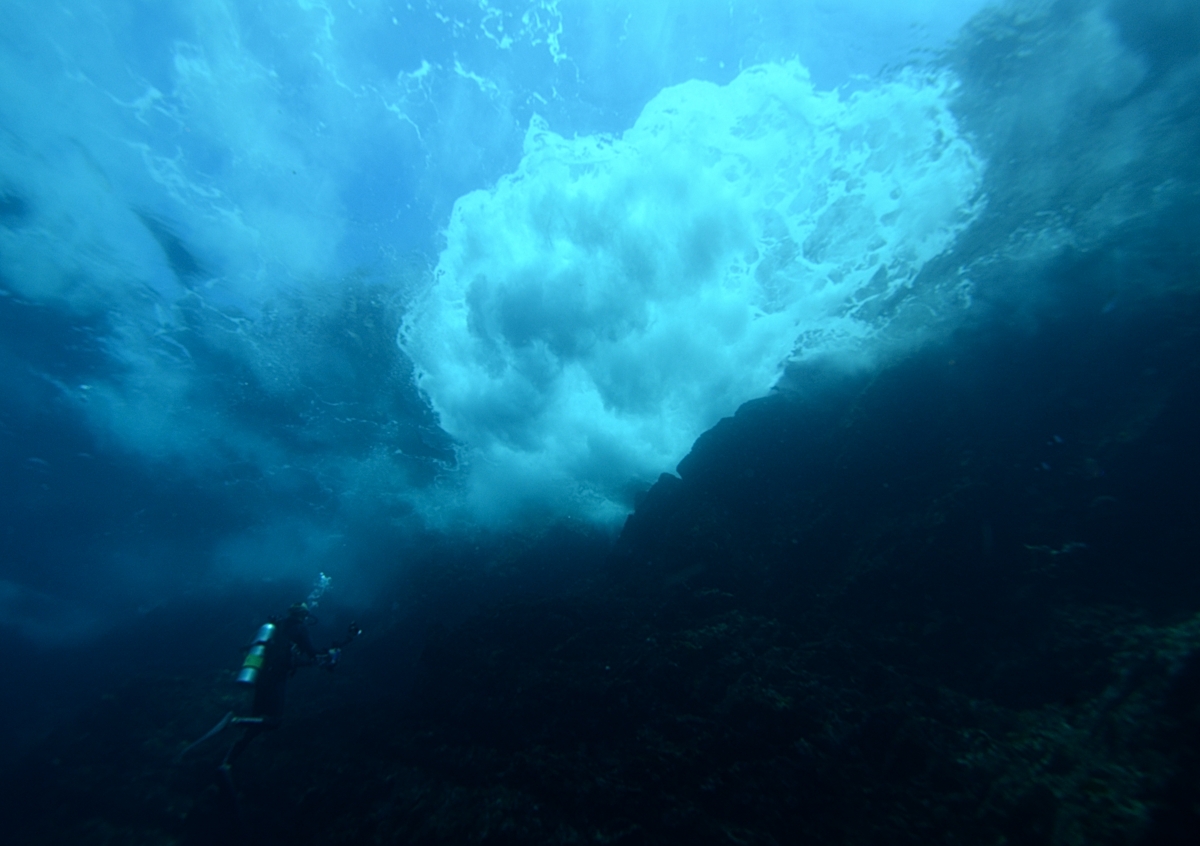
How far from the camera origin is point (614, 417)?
76.5 feet

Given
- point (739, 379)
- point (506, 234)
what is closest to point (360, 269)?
point (506, 234)

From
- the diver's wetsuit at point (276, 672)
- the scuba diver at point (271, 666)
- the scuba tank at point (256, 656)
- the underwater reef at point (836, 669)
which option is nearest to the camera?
the underwater reef at point (836, 669)

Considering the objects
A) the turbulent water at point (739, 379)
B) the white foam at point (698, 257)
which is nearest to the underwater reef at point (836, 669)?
the turbulent water at point (739, 379)

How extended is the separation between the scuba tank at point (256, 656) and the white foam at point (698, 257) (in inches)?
452

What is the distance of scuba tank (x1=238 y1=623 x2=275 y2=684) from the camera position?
347 inches

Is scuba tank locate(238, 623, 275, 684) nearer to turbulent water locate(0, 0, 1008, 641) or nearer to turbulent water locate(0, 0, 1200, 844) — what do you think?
turbulent water locate(0, 0, 1200, 844)

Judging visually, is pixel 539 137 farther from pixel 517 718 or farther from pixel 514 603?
pixel 517 718

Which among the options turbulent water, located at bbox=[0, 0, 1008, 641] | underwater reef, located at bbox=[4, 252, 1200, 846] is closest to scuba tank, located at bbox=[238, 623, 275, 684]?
underwater reef, located at bbox=[4, 252, 1200, 846]

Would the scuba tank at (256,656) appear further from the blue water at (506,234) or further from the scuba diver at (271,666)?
the blue water at (506,234)

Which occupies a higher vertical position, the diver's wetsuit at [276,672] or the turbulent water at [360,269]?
the turbulent water at [360,269]

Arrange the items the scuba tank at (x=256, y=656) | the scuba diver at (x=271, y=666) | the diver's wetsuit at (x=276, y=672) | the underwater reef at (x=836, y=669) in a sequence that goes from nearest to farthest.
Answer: the underwater reef at (x=836, y=669), the scuba tank at (x=256, y=656), the scuba diver at (x=271, y=666), the diver's wetsuit at (x=276, y=672)

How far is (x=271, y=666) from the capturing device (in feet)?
31.5

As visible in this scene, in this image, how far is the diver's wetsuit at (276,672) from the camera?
9.12 meters

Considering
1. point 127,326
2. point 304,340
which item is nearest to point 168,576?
point 127,326
